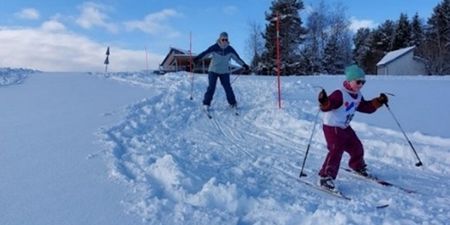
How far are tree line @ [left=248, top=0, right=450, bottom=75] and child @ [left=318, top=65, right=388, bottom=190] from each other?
44.7m

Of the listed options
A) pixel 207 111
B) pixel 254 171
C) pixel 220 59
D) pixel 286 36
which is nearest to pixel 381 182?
pixel 254 171

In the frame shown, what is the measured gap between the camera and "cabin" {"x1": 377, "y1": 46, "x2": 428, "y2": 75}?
50.6 meters

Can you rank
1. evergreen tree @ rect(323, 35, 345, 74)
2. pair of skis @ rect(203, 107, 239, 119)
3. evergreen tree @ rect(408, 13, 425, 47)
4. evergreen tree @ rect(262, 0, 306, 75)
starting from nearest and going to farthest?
pair of skis @ rect(203, 107, 239, 119) < evergreen tree @ rect(262, 0, 306, 75) < evergreen tree @ rect(323, 35, 345, 74) < evergreen tree @ rect(408, 13, 425, 47)

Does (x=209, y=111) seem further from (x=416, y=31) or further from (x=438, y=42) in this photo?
(x=416, y=31)

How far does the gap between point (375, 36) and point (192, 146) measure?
61159mm

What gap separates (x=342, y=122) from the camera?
5805 mm

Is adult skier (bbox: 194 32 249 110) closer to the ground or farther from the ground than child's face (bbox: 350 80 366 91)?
farther from the ground

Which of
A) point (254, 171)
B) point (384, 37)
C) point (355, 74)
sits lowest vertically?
point (254, 171)

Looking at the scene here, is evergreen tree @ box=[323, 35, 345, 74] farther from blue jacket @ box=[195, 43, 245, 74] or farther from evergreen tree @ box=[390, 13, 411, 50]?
blue jacket @ box=[195, 43, 245, 74]

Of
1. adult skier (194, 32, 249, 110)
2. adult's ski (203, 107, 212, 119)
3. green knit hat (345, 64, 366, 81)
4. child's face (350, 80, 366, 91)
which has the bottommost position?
adult's ski (203, 107, 212, 119)

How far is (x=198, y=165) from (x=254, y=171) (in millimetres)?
690

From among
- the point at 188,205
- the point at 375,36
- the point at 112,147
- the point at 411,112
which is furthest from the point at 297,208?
the point at 375,36

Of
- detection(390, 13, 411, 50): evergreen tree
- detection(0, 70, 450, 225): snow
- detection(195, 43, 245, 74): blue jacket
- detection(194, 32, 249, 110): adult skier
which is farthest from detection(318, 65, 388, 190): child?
detection(390, 13, 411, 50): evergreen tree

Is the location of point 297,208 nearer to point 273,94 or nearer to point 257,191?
point 257,191
